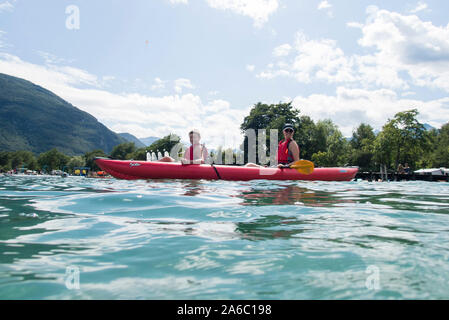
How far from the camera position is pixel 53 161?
9281 cm

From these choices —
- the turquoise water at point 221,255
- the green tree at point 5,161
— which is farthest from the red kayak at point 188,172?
the green tree at point 5,161

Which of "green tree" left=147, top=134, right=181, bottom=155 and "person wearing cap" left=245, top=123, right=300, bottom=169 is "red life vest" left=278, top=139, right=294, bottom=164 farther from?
"green tree" left=147, top=134, right=181, bottom=155

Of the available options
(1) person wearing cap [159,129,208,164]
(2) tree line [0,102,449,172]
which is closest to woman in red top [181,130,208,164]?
(1) person wearing cap [159,129,208,164]

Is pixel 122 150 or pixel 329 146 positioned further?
pixel 122 150

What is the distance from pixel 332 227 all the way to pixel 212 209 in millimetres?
1634

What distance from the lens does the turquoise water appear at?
1643 mm

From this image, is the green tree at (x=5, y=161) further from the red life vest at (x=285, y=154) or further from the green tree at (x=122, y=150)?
the red life vest at (x=285, y=154)

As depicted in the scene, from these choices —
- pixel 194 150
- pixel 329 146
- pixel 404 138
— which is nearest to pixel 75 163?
pixel 329 146

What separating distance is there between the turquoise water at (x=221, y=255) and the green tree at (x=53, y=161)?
103m

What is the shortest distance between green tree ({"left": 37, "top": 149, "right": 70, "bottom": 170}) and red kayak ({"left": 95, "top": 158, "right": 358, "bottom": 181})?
97.0 meters

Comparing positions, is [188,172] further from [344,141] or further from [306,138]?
[344,141]

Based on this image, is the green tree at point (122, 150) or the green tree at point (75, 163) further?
the green tree at point (75, 163)

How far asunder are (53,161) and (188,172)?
326 ft

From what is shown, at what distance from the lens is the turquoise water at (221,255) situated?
5.39ft
